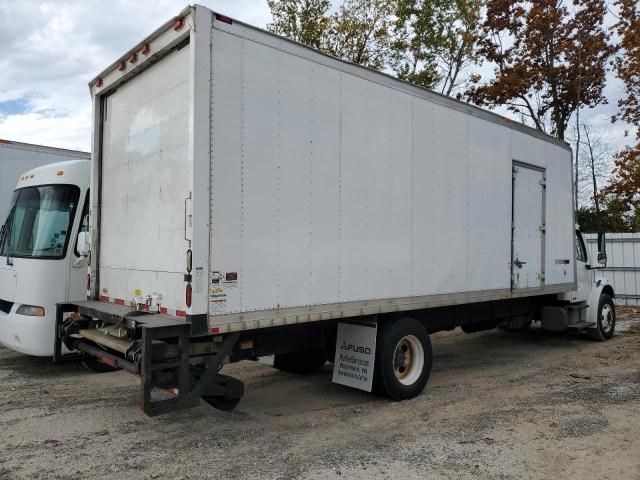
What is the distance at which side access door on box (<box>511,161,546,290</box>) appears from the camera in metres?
7.84

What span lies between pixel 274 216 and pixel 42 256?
405cm

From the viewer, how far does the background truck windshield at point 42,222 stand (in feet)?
23.6

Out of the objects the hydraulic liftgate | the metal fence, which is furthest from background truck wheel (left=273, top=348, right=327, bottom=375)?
the metal fence

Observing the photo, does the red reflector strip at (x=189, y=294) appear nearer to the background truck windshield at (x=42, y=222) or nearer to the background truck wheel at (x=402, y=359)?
the background truck wheel at (x=402, y=359)

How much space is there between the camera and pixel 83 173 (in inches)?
294

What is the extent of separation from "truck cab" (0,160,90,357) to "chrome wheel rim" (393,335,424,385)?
4305 millimetres

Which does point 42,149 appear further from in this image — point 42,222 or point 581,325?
point 581,325

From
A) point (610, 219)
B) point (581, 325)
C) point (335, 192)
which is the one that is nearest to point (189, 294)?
point (335, 192)

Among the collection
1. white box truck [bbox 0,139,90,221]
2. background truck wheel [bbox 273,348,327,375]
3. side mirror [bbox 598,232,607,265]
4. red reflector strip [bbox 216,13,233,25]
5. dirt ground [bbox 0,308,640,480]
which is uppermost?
red reflector strip [bbox 216,13,233,25]

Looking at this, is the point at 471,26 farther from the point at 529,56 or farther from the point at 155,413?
the point at 155,413

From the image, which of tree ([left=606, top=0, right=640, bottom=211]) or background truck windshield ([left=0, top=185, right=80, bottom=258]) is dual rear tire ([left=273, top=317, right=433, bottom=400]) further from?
tree ([left=606, top=0, right=640, bottom=211])

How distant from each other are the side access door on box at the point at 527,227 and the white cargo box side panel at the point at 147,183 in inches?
200

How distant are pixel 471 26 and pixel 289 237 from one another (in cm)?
1999

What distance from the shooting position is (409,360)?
646 centimetres
